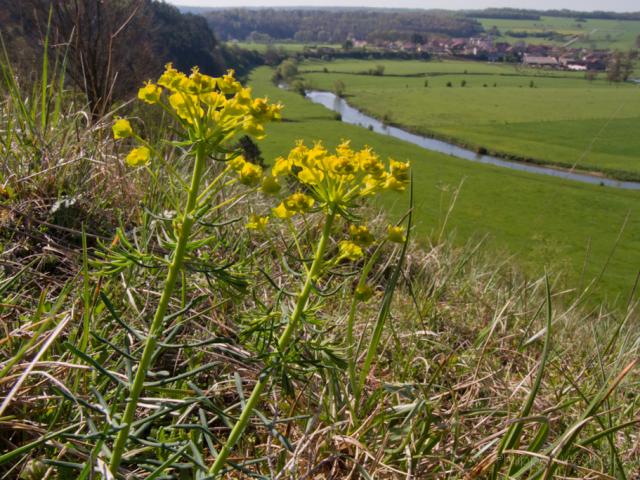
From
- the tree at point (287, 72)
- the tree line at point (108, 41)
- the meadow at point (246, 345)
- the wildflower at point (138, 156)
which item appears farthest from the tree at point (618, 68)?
the wildflower at point (138, 156)

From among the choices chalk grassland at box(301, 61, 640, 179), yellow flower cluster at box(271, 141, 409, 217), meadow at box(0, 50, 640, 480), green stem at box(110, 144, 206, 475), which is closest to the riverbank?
chalk grassland at box(301, 61, 640, 179)

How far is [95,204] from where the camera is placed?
3.26 meters

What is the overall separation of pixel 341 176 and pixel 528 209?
1848 inches

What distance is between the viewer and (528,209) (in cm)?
4459

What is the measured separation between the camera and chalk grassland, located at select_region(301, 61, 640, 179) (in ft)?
205

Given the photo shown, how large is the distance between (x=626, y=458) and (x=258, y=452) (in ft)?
5.29

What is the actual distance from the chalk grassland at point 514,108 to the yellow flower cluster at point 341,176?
43.9 meters

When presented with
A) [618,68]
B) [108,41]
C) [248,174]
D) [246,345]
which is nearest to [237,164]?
[248,174]

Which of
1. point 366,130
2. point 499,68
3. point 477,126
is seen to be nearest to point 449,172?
point 366,130

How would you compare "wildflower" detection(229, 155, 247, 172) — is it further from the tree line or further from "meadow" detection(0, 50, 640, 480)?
the tree line

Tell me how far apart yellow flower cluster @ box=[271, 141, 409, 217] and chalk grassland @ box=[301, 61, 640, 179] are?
43.9m

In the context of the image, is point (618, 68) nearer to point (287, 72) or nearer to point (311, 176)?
point (287, 72)

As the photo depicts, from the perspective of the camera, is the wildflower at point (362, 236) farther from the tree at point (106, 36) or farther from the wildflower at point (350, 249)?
the tree at point (106, 36)

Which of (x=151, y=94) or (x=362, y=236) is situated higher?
(x=151, y=94)
